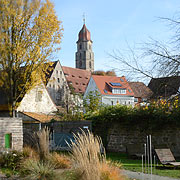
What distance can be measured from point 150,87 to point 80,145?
2090 mm

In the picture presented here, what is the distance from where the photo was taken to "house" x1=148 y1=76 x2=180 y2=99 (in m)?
6.42

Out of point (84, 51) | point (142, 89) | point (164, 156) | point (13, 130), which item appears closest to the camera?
point (142, 89)

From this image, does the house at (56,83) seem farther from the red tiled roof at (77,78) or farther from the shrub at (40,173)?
the shrub at (40,173)

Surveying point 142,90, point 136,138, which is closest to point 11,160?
point 142,90

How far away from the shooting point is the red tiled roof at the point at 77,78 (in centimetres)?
6209

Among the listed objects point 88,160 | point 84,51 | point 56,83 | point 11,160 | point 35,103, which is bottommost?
point 11,160

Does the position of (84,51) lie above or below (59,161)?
above

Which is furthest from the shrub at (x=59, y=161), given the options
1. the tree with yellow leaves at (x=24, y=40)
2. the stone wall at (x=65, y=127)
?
the tree with yellow leaves at (x=24, y=40)

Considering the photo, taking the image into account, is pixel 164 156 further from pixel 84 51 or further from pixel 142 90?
pixel 84 51

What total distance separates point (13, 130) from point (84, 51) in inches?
3730

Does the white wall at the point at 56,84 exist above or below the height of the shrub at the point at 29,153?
above

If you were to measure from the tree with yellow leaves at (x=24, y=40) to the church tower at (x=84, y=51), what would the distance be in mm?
83091

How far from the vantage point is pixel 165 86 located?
655 cm

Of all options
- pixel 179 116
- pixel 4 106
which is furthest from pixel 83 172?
pixel 4 106
